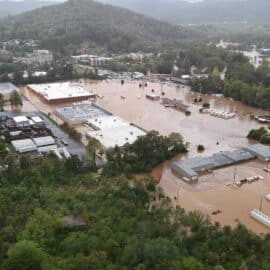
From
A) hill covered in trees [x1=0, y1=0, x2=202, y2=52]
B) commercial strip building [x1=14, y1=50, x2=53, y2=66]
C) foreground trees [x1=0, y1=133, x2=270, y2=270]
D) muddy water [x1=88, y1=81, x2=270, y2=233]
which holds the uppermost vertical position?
hill covered in trees [x1=0, y1=0, x2=202, y2=52]

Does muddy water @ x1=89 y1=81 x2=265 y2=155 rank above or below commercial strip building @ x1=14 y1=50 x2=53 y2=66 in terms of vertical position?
below

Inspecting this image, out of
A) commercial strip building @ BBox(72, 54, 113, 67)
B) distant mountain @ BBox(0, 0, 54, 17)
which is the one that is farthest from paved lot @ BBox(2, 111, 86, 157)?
distant mountain @ BBox(0, 0, 54, 17)

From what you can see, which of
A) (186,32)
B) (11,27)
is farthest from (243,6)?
(11,27)

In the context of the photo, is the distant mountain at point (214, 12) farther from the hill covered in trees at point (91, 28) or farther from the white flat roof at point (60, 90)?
the white flat roof at point (60, 90)

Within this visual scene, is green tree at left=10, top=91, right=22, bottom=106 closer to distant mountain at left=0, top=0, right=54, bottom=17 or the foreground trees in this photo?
the foreground trees

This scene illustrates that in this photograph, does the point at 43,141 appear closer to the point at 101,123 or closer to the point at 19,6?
the point at 101,123

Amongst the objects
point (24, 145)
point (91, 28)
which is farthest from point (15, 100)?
point (91, 28)
